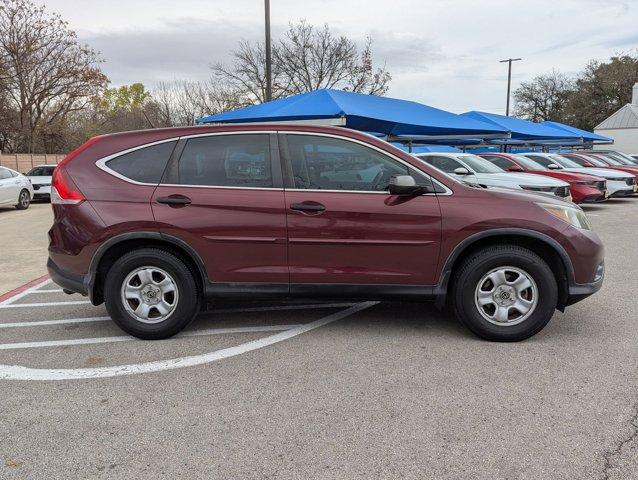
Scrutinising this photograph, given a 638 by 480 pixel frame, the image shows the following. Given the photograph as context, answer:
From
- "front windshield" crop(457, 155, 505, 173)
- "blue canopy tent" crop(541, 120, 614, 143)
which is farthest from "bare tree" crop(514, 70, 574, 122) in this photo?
"front windshield" crop(457, 155, 505, 173)

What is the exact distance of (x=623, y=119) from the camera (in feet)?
172

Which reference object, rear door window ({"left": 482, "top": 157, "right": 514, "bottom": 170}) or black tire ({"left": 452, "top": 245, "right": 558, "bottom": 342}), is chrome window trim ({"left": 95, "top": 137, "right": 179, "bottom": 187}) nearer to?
black tire ({"left": 452, "top": 245, "right": 558, "bottom": 342})

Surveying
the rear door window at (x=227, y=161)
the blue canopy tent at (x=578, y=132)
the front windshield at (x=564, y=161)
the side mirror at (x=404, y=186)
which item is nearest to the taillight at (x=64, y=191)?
the rear door window at (x=227, y=161)

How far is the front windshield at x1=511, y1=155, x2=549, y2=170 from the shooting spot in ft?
47.5

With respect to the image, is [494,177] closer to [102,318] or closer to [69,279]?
[102,318]

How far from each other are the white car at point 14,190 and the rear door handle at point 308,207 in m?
13.9

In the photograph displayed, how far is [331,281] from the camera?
4.08 meters

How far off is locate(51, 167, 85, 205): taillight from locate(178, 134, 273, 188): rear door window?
0.83 m

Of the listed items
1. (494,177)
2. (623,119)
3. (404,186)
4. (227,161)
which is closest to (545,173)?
(494,177)

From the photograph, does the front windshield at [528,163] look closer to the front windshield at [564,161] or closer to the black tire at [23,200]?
the front windshield at [564,161]

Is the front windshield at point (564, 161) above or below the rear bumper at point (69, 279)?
above

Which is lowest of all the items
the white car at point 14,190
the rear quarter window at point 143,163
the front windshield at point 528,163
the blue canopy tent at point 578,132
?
the white car at point 14,190

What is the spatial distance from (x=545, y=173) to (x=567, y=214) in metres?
10.6

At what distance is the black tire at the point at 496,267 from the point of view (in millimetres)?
3984
